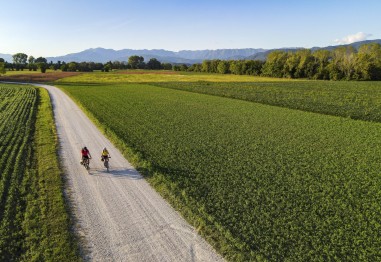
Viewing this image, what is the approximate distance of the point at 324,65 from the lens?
102875mm

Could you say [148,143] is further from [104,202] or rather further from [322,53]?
[322,53]

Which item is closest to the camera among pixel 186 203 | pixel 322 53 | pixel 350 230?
pixel 350 230

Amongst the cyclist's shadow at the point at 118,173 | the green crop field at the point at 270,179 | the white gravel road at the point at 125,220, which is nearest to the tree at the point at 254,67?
the green crop field at the point at 270,179

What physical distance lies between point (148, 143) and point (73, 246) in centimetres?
1373

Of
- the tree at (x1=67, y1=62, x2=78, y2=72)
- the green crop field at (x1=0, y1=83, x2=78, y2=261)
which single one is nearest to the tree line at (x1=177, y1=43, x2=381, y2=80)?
the tree at (x1=67, y1=62, x2=78, y2=72)

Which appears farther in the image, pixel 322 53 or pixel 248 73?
pixel 248 73

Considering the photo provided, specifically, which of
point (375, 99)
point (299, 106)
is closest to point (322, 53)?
point (375, 99)

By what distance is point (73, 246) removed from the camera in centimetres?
1145

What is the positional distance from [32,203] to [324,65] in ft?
355

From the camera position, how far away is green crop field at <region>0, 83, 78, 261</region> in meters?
11.3

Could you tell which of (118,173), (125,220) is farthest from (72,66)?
(125,220)

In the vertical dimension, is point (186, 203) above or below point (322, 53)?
below

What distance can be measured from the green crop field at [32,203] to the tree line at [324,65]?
3848 inches

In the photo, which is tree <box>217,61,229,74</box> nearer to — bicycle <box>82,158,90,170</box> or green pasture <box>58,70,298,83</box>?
green pasture <box>58,70,298,83</box>
